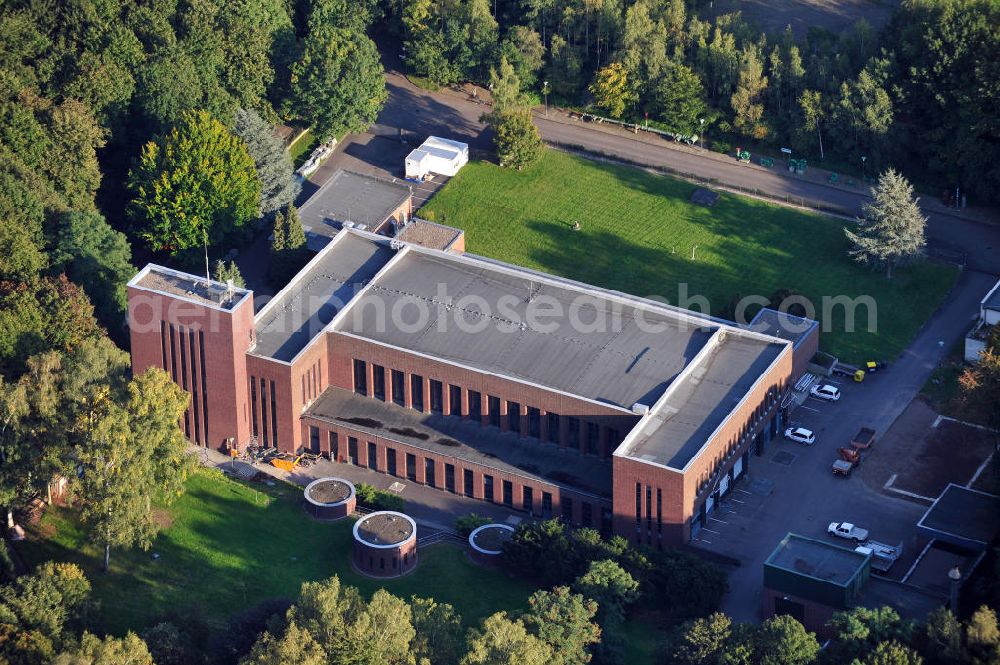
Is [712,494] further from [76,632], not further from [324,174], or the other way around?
[324,174]

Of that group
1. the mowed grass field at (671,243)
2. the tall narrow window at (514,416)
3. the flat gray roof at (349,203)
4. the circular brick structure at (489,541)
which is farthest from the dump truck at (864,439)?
the flat gray roof at (349,203)

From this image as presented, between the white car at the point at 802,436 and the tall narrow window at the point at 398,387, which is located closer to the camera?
the tall narrow window at the point at 398,387

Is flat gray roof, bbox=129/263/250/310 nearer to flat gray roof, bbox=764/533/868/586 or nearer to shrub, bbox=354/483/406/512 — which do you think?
shrub, bbox=354/483/406/512

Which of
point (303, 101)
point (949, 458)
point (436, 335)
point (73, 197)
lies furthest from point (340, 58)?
point (949, 458)

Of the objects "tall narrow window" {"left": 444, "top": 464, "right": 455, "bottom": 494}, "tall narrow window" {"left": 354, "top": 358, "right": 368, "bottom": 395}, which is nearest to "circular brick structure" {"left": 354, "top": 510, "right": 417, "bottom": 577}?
"tall narrow window" {"left": 444, "top": 464, "right": 455, "bottom": 494}

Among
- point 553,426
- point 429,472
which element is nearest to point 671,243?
point 553,426

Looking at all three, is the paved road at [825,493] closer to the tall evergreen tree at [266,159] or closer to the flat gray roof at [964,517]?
the flat gray roof at [964,517]
